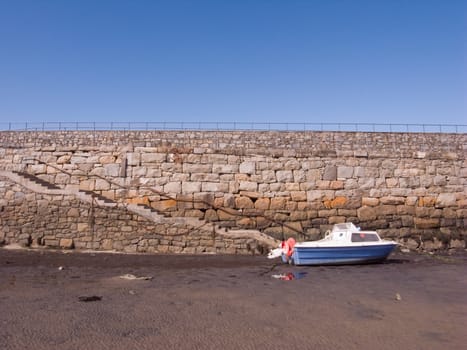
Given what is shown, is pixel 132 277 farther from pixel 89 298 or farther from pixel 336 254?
pixel 336 254

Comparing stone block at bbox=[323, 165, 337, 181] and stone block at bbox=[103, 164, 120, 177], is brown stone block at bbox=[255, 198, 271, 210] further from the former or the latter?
stone block at bbox=[103, 164, 120, 177]

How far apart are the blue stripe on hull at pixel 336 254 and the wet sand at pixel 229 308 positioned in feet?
1.63

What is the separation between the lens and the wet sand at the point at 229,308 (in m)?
4.67

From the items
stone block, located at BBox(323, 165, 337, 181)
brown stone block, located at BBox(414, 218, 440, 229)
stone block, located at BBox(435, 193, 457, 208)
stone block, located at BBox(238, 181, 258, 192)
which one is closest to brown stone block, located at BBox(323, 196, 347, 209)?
stone block, located at BBox(323, 165, 337, 181)

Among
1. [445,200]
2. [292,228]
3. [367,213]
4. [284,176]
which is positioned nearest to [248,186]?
[284,176]

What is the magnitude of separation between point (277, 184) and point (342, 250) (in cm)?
429

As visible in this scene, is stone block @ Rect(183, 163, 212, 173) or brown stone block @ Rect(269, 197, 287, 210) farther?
stone block @ Rect(183, 163, 212, 173)

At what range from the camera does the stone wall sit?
48.6ft

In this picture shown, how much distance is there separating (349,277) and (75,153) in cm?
1068

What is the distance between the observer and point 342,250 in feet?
37.3

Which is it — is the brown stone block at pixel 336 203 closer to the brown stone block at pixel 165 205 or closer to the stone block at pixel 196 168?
the stone block at pixel 196 168

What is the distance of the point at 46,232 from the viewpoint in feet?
46.0

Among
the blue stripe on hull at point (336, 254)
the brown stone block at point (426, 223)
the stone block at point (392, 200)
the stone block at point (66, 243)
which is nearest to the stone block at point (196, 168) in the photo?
the stone block at point (66, 243)

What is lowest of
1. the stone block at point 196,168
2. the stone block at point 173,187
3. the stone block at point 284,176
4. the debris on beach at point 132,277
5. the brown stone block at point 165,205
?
the debris on beach at point 132,277
